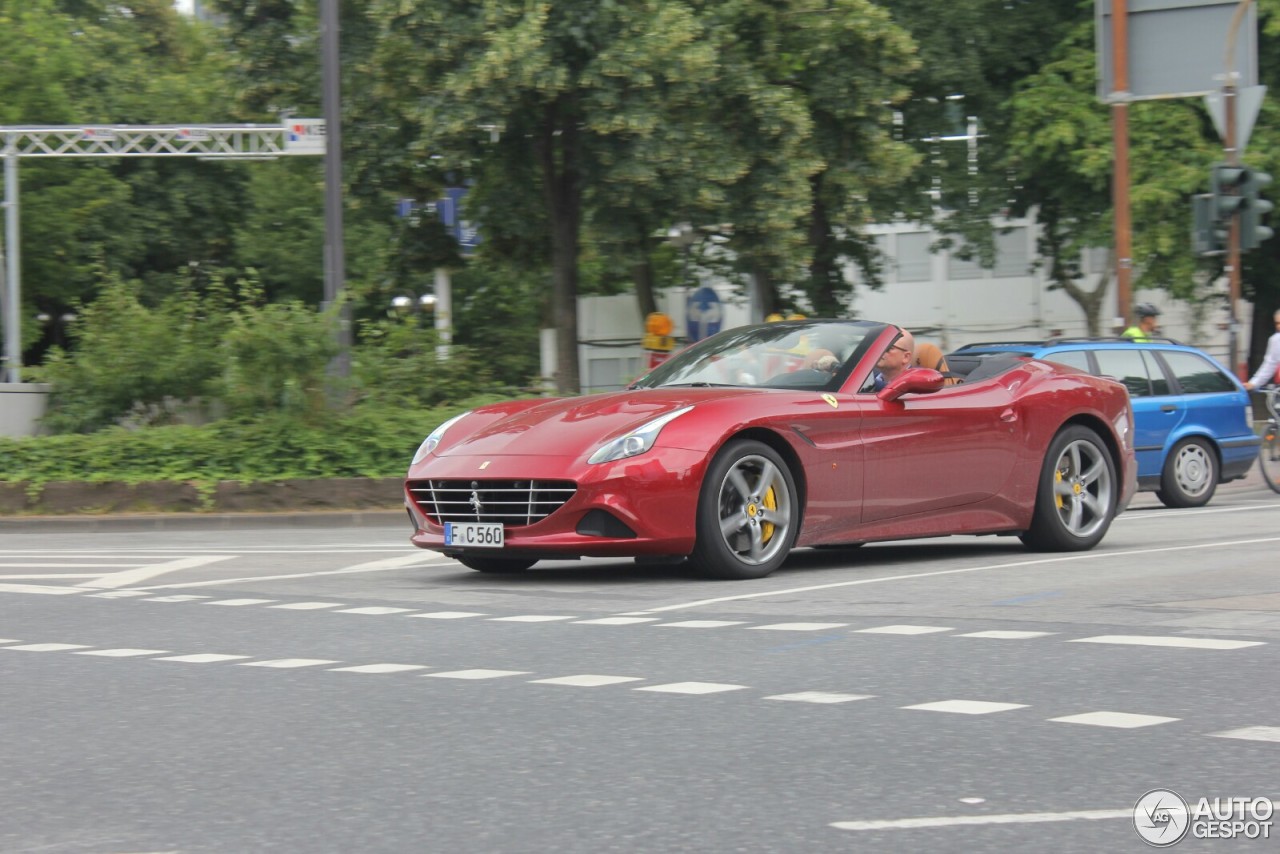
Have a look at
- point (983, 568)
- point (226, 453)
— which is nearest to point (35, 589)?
point (983, 568)

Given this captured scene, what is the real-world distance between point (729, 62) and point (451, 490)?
21.1m

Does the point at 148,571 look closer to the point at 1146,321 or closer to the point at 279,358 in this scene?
the point at 279,358

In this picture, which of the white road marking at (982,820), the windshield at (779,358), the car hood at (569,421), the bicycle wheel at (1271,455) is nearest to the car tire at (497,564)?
the car hood at (569,421)

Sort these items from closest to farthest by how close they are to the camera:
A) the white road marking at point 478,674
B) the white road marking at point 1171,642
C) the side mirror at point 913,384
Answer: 1. the white road marking at point 478,674
2. the white road marking at point 1171,642
3. the side mirror at point 913,384

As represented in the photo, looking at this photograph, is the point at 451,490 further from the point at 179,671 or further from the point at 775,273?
the point at 775,273

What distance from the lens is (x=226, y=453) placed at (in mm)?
17438

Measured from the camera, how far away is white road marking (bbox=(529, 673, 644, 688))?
A: 648cm

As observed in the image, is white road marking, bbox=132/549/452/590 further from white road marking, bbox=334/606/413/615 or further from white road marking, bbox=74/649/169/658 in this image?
white road marking, bbox=74/649/169/658

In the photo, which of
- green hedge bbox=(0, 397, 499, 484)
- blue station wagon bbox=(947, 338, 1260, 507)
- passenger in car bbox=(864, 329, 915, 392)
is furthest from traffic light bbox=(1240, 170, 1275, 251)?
passenger in car bbox=(864, 329, 915, 392)

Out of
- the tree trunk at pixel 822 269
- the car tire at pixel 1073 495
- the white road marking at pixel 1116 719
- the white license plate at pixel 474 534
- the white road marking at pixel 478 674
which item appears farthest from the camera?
the tree trunk at pixel 822 269

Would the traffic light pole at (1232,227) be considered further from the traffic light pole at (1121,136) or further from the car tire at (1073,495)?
the car tire at (1073,495)

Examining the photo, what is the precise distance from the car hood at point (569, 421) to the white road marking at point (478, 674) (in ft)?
8.77

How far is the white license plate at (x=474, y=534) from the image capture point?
9.62m

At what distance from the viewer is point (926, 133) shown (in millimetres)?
34531
